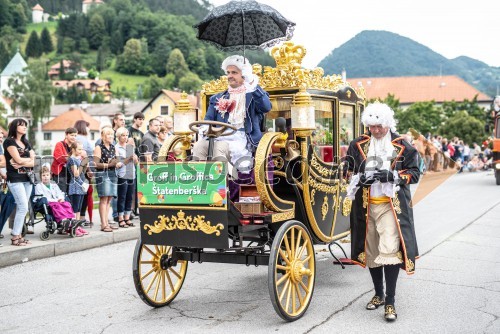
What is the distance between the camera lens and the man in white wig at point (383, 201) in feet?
17.5

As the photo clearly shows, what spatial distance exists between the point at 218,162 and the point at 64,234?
537 cm

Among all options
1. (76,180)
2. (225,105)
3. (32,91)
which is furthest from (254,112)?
(32,91)

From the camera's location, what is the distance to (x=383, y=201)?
5441mm

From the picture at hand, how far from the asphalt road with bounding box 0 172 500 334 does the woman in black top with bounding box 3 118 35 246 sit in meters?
0.71

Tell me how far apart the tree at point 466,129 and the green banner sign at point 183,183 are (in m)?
50.0

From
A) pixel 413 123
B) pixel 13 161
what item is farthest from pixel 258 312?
pixel 413 123

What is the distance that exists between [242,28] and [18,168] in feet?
12.8

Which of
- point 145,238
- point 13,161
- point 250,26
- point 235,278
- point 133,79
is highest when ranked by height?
point 133,79

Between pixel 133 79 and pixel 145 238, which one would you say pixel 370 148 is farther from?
pixel 133 79

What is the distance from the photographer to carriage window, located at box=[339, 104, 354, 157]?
23.9ft

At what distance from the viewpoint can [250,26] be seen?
7.09 metres

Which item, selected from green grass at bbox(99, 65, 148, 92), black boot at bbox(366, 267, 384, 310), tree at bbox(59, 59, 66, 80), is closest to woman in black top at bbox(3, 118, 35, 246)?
black boot at bbox(366, 267, 384, 310)

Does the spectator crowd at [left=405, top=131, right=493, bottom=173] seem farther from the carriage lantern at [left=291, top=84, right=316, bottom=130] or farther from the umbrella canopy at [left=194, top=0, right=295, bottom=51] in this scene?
the carriage lantern at [left=291, top=84, right=316, bottom=130]

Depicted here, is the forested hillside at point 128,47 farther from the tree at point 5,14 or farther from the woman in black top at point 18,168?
the woman in black top at point 18,168
